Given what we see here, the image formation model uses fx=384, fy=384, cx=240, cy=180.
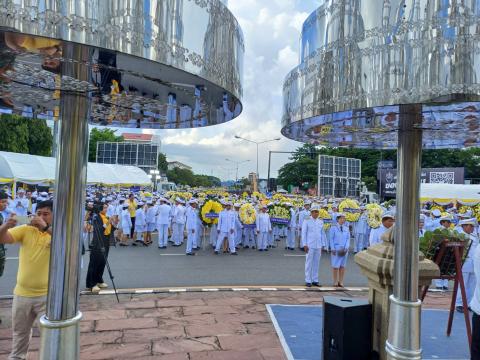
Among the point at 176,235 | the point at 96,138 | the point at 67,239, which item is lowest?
the point at 176,235

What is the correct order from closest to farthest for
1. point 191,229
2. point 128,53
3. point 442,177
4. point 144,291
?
point 128,53 < point 144,291 < point 191,229 < point 442,177

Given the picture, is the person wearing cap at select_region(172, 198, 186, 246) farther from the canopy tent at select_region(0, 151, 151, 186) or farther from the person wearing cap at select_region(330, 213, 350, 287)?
the person wearing cap at select_region(330, 213, 350, 287)

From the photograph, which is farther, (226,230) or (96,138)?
(96,138)

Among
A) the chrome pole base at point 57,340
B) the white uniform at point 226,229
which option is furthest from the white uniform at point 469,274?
the white uniform at point 226,229

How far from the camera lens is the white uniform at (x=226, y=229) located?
14219 mm

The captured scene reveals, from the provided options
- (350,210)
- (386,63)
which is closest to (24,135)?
(350,210)

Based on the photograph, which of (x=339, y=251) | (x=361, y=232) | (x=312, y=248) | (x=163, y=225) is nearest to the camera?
(x=339, y=251)

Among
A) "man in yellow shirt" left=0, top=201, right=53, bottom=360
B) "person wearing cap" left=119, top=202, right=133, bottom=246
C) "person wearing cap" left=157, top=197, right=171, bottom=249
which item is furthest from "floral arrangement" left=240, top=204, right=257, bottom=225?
"man in yellow shirt" left=0, top=201, right=53, bottom=360

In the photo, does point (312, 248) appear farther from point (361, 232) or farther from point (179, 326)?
point (361, 232)

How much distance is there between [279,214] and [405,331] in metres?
13.9

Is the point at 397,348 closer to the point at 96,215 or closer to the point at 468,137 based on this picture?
the point at 468,137

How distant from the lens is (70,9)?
136 centimetres

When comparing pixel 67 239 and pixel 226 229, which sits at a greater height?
pixel 67 239

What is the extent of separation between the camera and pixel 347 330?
13.3 feet
